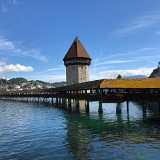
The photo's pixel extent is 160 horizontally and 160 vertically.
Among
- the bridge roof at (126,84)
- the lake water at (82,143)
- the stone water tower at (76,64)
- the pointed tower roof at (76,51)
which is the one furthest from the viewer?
the pointed tower roof at (76,51)

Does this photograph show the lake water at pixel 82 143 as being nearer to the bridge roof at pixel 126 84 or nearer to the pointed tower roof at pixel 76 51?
the bridge roof at pixel 126 84

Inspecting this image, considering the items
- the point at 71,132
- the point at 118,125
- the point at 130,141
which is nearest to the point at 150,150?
the point at 130,141

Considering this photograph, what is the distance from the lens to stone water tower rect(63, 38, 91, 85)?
75.6 metres

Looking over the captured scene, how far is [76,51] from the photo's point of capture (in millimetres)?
76188

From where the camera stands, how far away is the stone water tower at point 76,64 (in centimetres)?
7556

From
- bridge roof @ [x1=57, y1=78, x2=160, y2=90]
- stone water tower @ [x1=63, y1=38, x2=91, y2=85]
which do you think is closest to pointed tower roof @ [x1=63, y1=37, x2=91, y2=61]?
stone water tower @ [x1=63, y1=38, x2=91, y2=85]

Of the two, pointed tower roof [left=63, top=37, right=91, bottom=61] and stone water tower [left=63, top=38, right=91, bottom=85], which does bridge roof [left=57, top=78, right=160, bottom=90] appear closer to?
stone water tower [left=63, top=38, right=91, bottom=85]

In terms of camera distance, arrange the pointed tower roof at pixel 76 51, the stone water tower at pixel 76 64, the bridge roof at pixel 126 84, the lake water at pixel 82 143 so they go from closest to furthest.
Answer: the lake water at pixel 82 143
the bridge roof at pixel 126 84
the stone water tower at pixel 76 64
the pointed tower roof at pixel 76 51

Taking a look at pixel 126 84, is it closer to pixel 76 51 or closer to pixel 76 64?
pixel 76 64

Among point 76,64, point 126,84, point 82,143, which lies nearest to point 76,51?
point 76,64

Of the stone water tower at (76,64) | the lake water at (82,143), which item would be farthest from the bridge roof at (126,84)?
the stone water tower at (76,64)

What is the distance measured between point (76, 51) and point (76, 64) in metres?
2.90

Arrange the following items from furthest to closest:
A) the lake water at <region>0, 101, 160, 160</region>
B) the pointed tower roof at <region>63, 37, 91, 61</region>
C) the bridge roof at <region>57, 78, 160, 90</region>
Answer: the pointed tower roof at <region>63, 37, 91, 61</region> < the bridge roof at <region>57, 78, 160, 90</region> < the lake water at <region>0, 101, 160, 160</region>

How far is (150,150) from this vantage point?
18125mm
